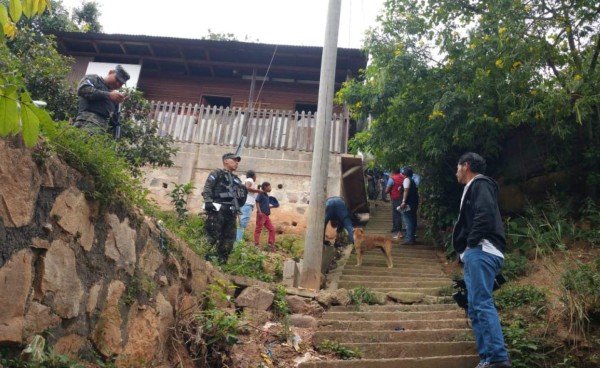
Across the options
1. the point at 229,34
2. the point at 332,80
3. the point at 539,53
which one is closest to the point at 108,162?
the point at 332,80

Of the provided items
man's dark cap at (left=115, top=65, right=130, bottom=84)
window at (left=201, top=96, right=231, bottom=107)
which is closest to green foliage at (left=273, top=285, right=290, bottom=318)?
man's dark cap at (left=115, top=65, right=130, bottom=84)

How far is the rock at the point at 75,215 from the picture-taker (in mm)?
2783

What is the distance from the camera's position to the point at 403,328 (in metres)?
5.25

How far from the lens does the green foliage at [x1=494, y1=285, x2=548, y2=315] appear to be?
16.7ft

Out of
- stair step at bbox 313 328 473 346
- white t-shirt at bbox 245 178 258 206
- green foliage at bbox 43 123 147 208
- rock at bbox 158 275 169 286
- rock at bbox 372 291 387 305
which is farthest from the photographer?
white t-shirt at bbox 245 178 258 206

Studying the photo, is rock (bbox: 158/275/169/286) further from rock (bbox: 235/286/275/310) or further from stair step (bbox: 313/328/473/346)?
stair step (bbox: 313/328/473/346)

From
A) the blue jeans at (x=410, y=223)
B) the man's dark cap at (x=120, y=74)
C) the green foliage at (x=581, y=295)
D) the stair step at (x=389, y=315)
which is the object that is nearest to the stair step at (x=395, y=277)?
the stair step at (x=389, y=315)

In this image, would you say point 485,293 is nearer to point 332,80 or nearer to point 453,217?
point 332,80

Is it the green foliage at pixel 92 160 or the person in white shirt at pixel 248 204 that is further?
the person in white shirt at pixel 248 204

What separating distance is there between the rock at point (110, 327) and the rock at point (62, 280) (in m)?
0.26

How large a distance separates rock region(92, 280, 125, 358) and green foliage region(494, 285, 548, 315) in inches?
158

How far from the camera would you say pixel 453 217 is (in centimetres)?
1008

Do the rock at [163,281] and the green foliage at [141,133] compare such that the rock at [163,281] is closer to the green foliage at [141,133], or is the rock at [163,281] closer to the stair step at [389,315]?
the stair step at [389,315]

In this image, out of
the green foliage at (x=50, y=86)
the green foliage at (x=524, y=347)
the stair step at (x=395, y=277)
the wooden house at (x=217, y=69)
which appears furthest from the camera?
the wooden house at (x=217, y=69)
